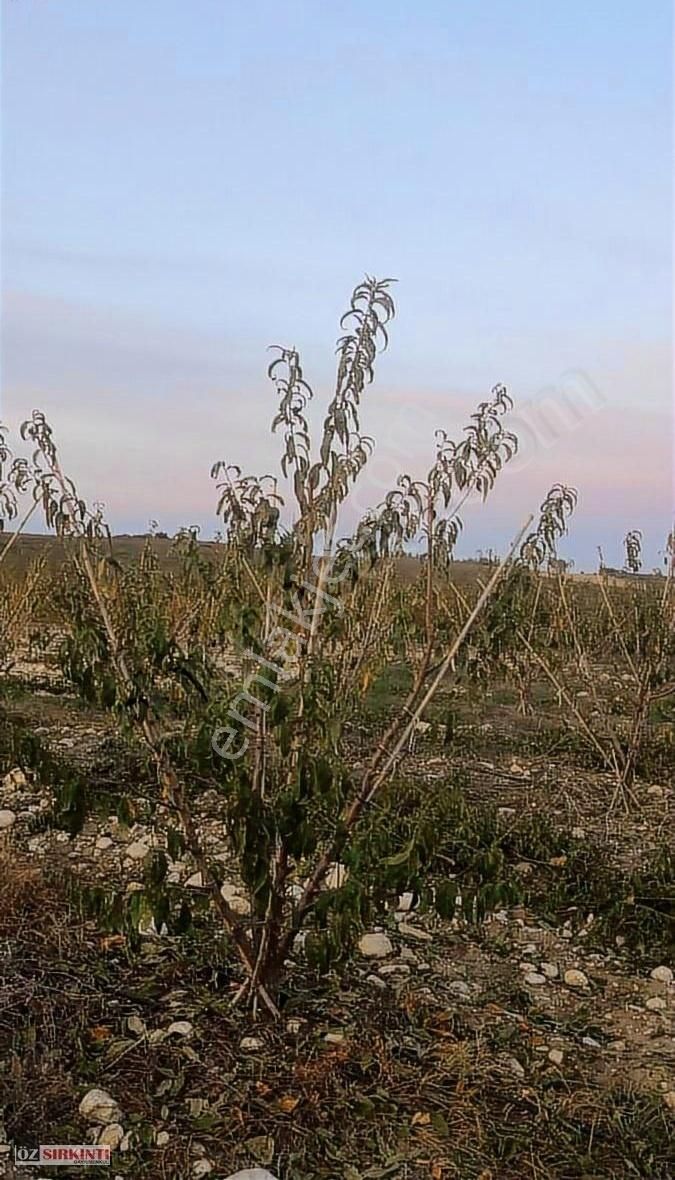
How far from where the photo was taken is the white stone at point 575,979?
9.87 feet

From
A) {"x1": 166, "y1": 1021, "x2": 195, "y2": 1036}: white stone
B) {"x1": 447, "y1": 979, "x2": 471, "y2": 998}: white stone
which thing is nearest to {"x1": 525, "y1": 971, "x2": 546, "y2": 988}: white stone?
{"x1": 447, "y1": 979, "x2": 471, "y2": 998}: white stone

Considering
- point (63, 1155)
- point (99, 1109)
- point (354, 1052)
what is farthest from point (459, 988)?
point (63, 1155)

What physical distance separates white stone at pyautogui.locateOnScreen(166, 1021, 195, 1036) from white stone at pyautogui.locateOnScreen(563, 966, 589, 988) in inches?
48.2

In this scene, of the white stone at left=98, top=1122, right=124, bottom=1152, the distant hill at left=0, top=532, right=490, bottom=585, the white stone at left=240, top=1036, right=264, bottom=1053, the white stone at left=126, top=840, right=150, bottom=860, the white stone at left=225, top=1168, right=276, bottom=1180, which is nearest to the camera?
the white stone at left=225, top=1168, right=276, bottom=1180

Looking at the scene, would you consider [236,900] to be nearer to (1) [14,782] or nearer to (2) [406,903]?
(2) [406,903]

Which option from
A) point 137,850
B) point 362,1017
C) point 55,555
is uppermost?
point 55,555

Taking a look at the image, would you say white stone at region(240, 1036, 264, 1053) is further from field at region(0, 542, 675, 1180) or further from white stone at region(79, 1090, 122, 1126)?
white stone at region(79, 1090, 122, 1126)

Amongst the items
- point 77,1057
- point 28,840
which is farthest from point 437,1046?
point 28,840

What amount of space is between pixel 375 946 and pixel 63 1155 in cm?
125

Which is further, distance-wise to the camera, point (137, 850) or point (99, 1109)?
point (137, 850)

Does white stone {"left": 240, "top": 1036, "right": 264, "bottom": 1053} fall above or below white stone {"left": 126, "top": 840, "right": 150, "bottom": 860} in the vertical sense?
below

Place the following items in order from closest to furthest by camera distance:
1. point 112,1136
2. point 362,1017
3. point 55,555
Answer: point 112,1136 < point 362,1017 < point 55,555

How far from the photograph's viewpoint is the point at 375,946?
3.11 metres

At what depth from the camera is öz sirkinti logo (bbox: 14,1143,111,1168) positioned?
6.81 feet
